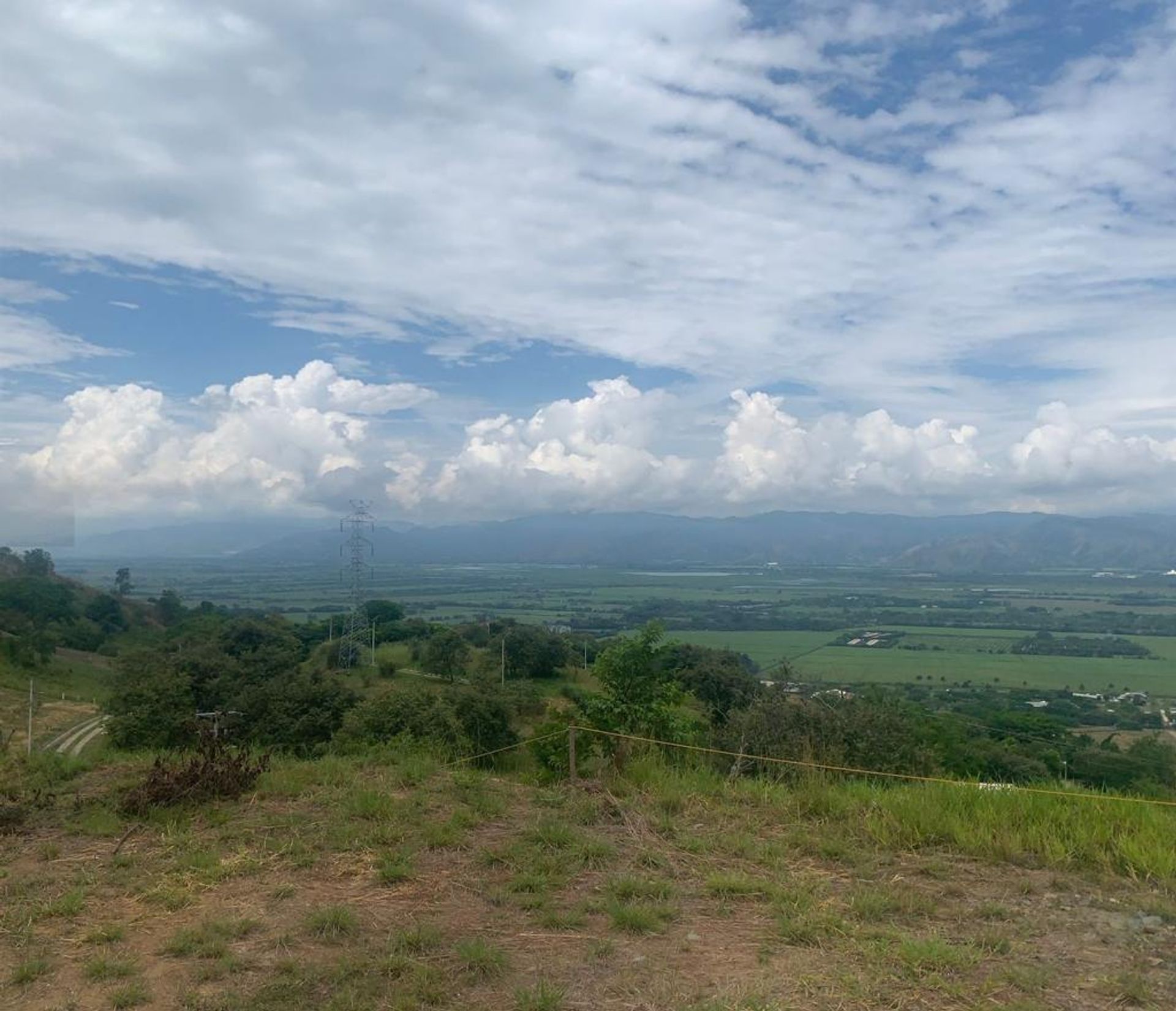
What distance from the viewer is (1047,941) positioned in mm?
4340

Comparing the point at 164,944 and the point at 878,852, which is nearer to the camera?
the point at 164,944

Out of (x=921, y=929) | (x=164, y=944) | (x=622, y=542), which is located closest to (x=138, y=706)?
(x=164, y=944)

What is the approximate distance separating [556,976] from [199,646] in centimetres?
2915

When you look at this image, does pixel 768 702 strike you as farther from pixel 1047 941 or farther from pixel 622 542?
pixel 622 542

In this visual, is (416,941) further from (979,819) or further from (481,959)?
(979,819)

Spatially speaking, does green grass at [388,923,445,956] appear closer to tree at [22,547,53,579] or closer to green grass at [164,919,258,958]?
green grass at [164,919,258,958]

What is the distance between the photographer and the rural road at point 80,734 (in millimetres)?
19906

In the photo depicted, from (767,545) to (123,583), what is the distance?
66.4 m

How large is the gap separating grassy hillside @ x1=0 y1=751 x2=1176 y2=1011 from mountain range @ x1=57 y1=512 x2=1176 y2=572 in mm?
68169

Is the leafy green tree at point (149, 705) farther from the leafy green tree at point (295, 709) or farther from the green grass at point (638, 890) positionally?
the green grass at point (638, 890)

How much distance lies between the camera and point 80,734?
23.1 metres

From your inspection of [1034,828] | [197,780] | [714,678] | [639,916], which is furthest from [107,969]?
[714,678]

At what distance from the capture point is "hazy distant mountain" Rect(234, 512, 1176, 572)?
88562 mm

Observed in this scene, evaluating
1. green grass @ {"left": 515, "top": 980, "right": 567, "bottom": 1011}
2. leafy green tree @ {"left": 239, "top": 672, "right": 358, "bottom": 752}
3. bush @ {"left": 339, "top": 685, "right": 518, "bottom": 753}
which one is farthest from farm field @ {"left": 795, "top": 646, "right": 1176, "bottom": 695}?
green grass @ {"left": 515, "top": 980, "right": 567, "bottom": 1011}
